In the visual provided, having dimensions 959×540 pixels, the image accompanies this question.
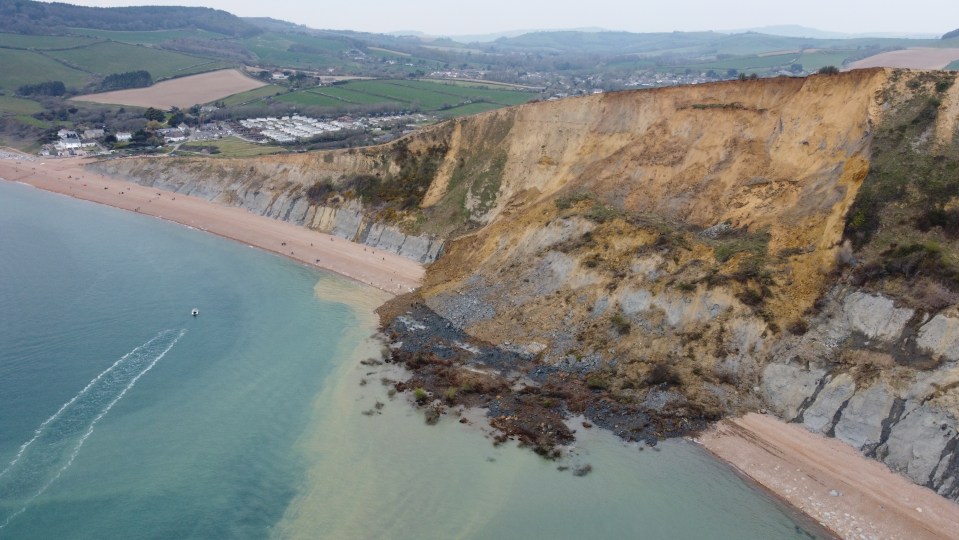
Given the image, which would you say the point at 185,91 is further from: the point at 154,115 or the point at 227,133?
the point at 227,133

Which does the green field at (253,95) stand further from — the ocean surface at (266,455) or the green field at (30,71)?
the ocean surface at (266,455)

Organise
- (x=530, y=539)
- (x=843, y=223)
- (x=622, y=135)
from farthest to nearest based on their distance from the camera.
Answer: (x=622, y=135), (x=843, y=223), (x=530, y=539)

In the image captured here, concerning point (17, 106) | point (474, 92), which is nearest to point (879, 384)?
point (474, 92)

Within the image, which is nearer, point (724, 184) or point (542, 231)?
point (724, 184)

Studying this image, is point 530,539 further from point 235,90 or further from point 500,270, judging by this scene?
point 235,90

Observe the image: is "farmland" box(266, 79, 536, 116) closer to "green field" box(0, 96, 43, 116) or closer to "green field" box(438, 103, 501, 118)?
"green field" box(438, 103, 501, 118)

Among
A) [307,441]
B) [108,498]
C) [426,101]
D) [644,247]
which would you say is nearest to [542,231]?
[644,247]

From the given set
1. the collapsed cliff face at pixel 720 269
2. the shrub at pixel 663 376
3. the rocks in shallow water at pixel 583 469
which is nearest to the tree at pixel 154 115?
the collapsed cliff face at pixel 720 269
